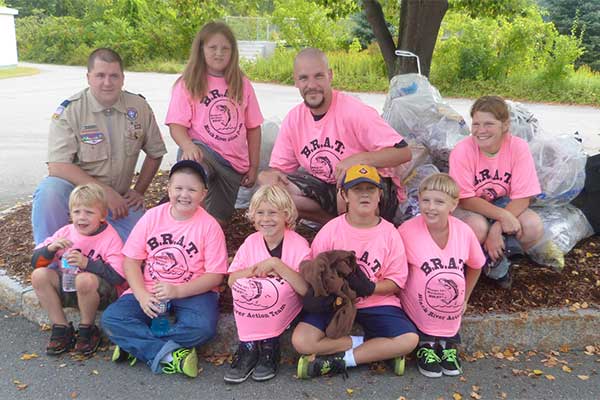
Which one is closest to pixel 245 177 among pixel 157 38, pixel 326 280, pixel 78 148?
pixel 78 148

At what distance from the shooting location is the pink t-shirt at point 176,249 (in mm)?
3568

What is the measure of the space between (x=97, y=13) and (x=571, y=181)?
1565 inches

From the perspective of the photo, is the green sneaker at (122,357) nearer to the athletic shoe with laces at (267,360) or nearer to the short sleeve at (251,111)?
the athletic shoe with laces at (267,360)

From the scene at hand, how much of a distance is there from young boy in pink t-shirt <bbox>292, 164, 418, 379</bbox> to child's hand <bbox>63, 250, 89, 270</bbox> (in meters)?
1.34

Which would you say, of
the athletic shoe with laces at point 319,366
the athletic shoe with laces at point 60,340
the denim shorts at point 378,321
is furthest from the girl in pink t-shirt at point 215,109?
the athletic shoe with laces at point 319,366

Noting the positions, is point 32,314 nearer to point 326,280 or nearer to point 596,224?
point 326,280

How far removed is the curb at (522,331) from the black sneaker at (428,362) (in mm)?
332

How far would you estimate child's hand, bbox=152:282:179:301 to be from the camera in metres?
3.40

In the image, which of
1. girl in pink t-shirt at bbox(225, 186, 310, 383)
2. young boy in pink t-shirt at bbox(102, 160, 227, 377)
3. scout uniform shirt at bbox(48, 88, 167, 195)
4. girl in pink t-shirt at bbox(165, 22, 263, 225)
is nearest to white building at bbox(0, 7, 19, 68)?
scout uniform shirt at bbox(48, 88, 167, 195)

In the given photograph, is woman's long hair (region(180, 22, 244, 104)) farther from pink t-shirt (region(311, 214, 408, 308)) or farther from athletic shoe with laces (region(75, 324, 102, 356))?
athletic shoe with laces (region(75, 324, 102, 356))

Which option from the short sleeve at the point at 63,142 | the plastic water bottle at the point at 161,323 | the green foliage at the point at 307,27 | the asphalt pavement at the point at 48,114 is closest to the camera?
the plastic water bottle at the point at 161,323

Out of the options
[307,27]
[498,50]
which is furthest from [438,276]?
[307,27]

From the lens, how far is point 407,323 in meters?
3.43

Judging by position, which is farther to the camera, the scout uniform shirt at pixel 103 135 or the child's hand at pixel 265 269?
the scout uniform shirt at pixel 103 135
